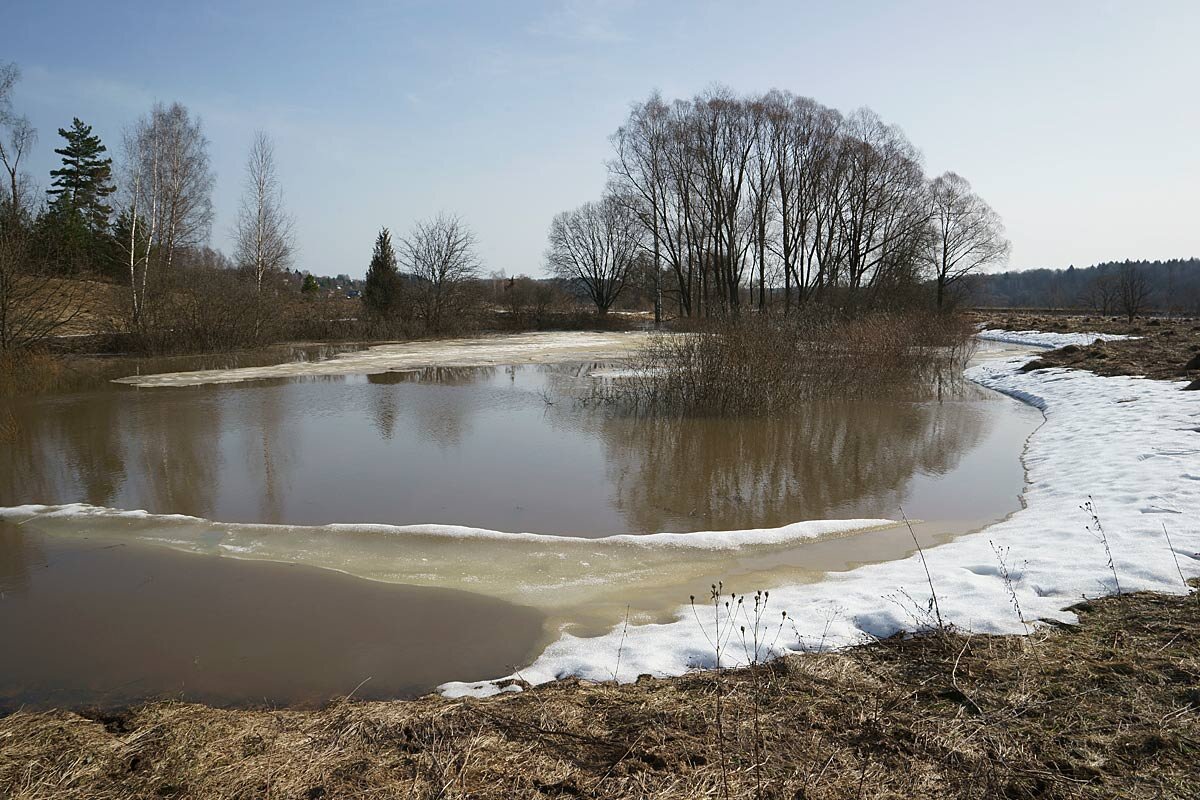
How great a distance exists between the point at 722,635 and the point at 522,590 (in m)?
1.85

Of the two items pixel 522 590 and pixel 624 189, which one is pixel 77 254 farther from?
pixel 522 590

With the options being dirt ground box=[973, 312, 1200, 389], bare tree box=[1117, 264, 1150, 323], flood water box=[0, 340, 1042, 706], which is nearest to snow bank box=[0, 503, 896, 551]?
flood water box=[0, 340, 1042, 706]

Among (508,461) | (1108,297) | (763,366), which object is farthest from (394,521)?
(1108,297)

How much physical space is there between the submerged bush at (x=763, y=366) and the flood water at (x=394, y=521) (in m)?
0.62

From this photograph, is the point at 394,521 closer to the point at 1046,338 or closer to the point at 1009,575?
the point at 1009,575

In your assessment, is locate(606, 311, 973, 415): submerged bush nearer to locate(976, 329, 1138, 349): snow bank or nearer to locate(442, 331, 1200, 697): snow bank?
→ locate(442, 331, 1200, 697): snow bank

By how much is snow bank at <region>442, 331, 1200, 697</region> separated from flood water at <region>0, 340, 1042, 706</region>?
41 centimetres

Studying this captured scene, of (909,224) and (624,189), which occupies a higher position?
(624,189)

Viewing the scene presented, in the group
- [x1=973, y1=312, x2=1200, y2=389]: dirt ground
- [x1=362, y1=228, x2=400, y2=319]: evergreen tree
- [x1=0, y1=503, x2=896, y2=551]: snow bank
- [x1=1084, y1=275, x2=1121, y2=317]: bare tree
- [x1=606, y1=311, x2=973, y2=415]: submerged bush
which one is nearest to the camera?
[x1=0, y1=503, x2=896, y2=551]: snow bank

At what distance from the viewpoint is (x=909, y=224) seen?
3975cm

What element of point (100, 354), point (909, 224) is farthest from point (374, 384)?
point (909, 224)

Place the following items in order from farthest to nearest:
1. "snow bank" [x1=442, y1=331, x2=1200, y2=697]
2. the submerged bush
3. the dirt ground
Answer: the dirt ground
the submerged bush
"snow bank" [x1=442, y1=331, x2=1200, y2=697]

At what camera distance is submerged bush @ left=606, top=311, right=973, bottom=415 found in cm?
1361

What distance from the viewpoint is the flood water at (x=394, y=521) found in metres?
4.68
